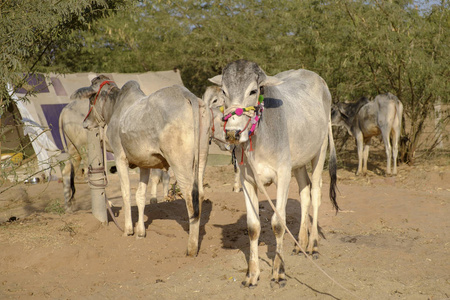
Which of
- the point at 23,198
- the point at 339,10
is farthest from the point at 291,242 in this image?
the point at 339,10

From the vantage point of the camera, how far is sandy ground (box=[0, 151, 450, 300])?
496 centimetres

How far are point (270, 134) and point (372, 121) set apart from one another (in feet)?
32.1

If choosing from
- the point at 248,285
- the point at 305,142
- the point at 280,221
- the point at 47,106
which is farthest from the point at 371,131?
the point at 248,285

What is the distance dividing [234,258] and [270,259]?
394mm

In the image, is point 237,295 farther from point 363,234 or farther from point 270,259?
point 363,234

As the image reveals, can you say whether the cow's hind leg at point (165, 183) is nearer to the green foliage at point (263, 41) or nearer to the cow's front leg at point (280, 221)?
the green foliage at point (263, 41)

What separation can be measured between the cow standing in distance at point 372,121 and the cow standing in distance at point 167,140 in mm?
8048

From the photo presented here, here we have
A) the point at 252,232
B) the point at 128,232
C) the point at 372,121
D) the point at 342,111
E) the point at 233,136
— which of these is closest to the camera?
the point at 233,136

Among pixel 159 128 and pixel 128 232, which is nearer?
pixel 159 128

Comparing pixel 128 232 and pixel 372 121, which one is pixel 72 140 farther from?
pixel 372 121

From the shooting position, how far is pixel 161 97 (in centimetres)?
646

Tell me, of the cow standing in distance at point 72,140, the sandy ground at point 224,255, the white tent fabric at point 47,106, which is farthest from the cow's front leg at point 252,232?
the white tent fabric at point 47,106

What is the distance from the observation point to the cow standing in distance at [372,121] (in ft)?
44.2

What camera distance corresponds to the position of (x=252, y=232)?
525 cm
